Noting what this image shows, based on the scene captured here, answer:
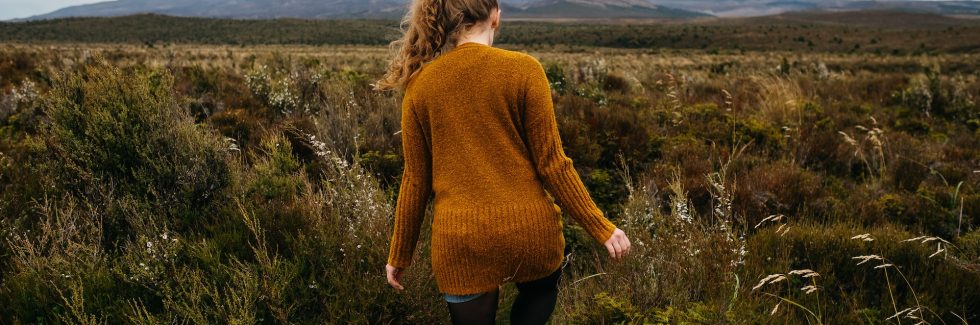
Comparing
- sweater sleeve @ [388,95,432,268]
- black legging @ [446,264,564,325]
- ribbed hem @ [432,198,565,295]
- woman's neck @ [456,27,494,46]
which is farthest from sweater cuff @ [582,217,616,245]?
woman's neck @ [456,27,494,46]

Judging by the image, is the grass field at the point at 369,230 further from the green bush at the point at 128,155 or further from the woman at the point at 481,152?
the woman at the point at 481,152

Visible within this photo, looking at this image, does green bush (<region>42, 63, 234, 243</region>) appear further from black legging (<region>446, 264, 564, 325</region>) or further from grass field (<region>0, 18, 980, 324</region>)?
black legging (<region>446, 264, 564, 325</region>)

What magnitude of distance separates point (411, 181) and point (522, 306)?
2.19 feet

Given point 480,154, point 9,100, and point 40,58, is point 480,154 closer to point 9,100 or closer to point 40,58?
point 9,100

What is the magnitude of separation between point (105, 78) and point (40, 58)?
11.1 meters

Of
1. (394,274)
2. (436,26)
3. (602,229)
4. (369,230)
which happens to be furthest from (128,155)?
(602,229)

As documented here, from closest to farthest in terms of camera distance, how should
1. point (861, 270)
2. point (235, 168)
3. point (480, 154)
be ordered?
point (480, 154)
point (861, 270)
point (235, 168)

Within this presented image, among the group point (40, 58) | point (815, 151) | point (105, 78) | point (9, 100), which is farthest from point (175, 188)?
point (40, 58)

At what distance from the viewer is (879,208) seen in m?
4.33

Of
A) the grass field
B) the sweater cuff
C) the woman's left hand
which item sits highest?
the sweater cuff

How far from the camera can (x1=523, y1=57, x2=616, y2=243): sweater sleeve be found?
172cm

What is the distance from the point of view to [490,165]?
172 centimetres

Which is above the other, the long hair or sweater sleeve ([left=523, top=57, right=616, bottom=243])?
the long hair

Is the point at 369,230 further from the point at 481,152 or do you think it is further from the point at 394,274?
the point at 481,152
